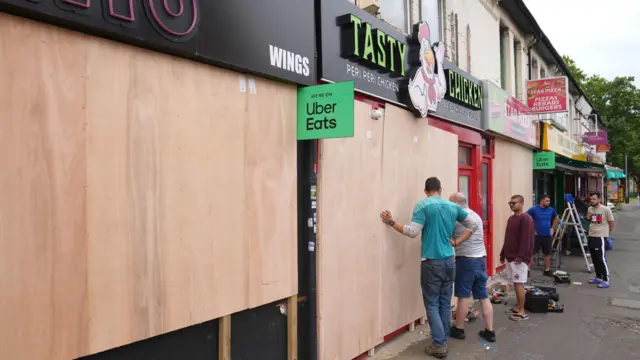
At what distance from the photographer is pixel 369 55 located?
4.78m

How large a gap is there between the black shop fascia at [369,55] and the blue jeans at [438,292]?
2.09 metres

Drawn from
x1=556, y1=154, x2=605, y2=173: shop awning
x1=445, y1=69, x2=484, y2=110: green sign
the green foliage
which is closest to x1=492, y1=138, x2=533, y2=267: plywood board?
x1=445, y1=69, x2=484, y2=110: green sign

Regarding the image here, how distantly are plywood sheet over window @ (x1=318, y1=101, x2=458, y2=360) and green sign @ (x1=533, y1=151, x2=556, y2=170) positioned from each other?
8076mm

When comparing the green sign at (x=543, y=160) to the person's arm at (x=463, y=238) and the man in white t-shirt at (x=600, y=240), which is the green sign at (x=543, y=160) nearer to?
the man in white t-shirt at (x=600, y=240)

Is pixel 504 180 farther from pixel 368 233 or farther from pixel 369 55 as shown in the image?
pixel 369 55

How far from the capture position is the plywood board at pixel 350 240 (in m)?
4.13

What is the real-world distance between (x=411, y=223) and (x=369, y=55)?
201cm

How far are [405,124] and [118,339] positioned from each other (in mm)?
4171

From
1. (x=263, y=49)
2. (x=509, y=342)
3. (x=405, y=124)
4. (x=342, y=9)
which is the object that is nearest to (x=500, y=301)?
(x=509, y=342)

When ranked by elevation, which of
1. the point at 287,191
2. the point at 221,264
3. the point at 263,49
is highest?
the point at 263,49

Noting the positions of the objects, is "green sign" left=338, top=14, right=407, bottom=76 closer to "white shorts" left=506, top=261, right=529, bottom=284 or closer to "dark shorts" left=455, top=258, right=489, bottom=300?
"dark shorts" left=455, top=258, right=489, bottom=300

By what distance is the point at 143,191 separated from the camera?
2.75m

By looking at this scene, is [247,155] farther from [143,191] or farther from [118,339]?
[118,339]

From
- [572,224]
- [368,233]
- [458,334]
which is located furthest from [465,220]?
[572,224]
